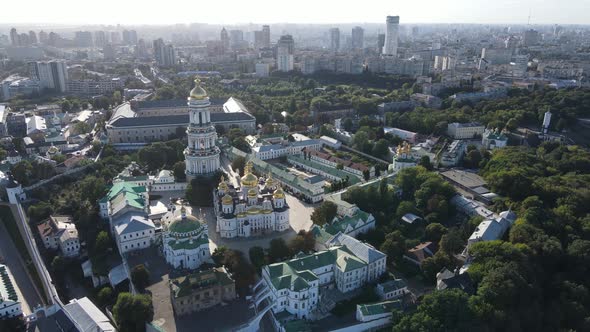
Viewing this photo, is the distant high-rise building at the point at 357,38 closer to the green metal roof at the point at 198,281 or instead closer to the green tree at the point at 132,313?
the green metal roof at the point at 198,281

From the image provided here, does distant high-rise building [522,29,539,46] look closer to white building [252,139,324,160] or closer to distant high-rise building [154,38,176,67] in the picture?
distant high-rise building [154,38,176,67]

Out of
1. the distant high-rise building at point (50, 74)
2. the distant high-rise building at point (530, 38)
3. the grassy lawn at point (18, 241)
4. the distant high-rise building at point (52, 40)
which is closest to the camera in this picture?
the grassy lawn at point (18, 241)

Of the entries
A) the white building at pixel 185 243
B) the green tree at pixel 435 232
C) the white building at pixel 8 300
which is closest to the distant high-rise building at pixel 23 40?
the white building at pixel 8 300

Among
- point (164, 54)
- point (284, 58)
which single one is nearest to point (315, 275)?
point (284, 58)

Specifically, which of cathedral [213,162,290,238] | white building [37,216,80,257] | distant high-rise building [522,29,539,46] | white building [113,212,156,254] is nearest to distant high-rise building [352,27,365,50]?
distant high-rise building [522,29,539,46]

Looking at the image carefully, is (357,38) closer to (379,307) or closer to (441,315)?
(379,307)
